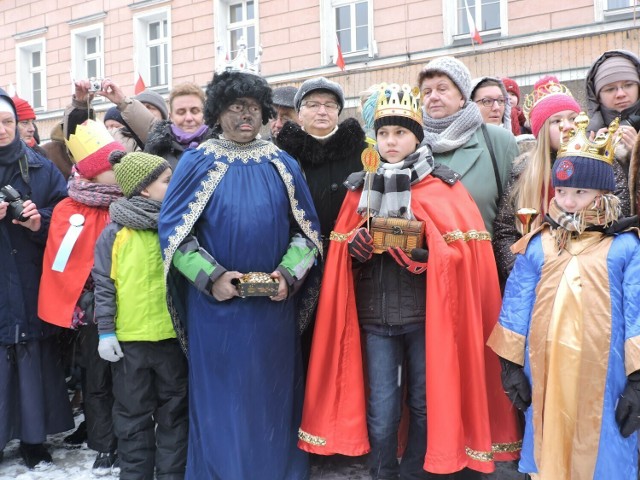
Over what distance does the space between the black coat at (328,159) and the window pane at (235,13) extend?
11.3 meters

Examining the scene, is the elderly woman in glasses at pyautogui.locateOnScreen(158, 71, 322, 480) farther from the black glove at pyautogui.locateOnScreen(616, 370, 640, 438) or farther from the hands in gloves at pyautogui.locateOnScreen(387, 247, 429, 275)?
the black glove at pyautogui.locateOnScreen(616, 370, 640, 438)

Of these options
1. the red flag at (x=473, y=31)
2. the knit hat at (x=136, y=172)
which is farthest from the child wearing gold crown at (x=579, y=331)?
the red flag at (x=473, y=31)

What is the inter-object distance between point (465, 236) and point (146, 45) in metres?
13.9

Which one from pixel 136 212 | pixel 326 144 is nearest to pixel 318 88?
pixel 326 144

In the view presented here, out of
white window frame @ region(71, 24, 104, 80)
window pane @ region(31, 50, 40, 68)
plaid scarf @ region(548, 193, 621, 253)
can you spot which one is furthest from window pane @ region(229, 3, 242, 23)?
plaid scarf @ region(548, 193, 621, 253)

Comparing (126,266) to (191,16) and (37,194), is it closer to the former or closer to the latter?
(37,194)

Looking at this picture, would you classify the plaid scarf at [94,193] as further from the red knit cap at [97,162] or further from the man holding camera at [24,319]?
the man holding camera at [24,319]

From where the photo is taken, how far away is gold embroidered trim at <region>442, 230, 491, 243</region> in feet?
9.81

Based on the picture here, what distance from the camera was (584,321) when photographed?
2598mm

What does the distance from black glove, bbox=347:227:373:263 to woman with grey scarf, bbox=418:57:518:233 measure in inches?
32.1

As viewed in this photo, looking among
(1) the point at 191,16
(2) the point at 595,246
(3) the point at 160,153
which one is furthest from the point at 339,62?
(2) the point at 595,246

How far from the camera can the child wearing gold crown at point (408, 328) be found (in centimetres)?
288

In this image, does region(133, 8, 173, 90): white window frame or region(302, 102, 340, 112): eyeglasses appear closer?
region(302, 102, 340, 112): eyeglasses

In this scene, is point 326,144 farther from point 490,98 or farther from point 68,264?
point 68,264
